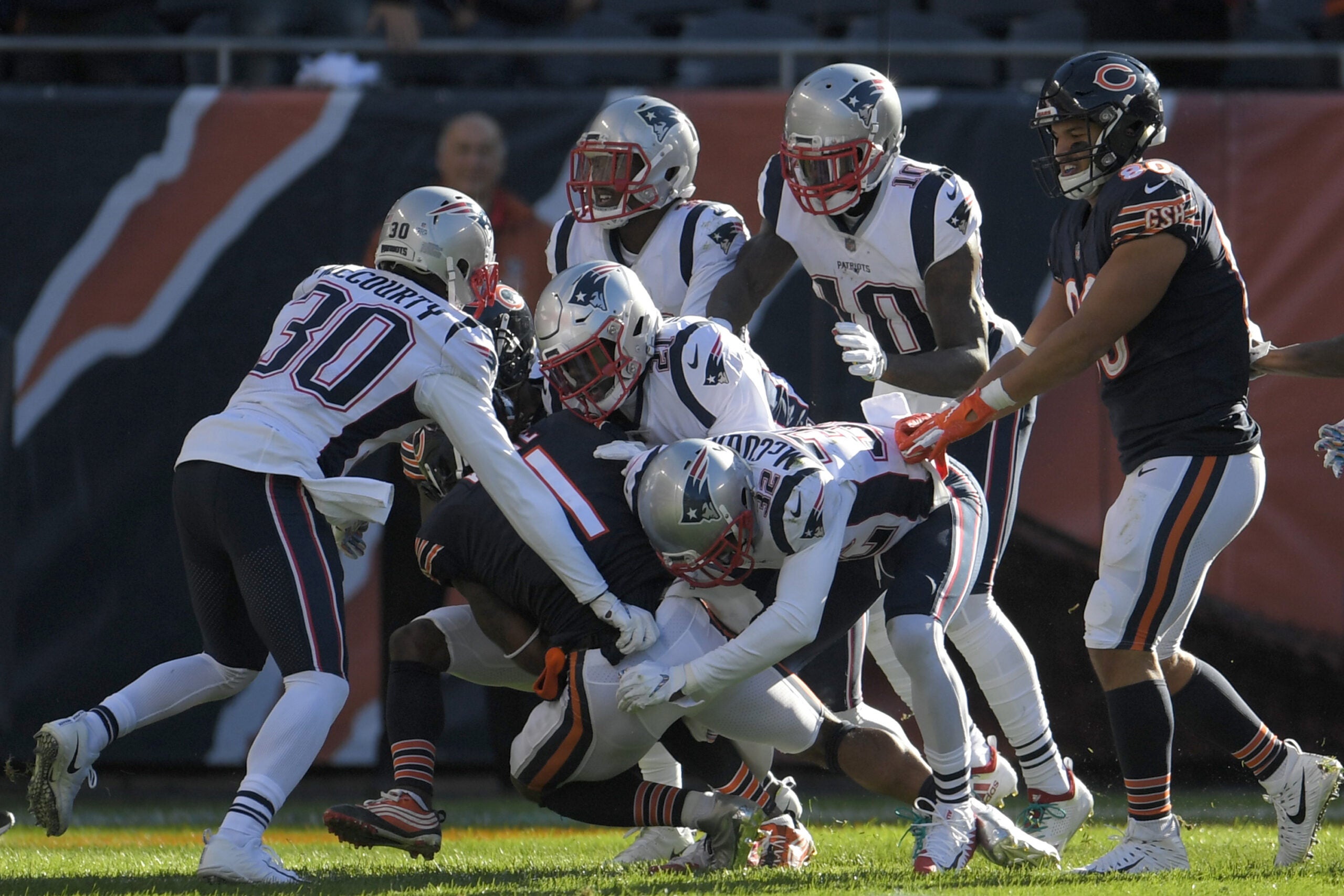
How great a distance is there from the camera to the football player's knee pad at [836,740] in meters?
4.17

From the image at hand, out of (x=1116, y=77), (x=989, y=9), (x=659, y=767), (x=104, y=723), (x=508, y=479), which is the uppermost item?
(x=1116, y=77)

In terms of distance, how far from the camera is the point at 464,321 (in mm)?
4191

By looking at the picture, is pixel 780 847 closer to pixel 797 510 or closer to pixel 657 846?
pixel 657 846

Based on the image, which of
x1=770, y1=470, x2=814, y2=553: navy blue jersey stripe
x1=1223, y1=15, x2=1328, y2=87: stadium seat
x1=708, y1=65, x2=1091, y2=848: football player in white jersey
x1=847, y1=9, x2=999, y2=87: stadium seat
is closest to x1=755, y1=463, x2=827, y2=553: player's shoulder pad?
x1=770, y1=470, x2=814, y2=553: navy blue jersey stripe

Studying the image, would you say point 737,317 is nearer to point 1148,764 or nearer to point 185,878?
point 1148,764

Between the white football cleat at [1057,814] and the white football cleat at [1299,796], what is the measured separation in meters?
0.54

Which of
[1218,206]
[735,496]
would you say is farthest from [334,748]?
[1218,206]

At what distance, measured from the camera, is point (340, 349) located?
13.5 feet

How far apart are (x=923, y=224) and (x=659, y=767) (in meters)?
1.67

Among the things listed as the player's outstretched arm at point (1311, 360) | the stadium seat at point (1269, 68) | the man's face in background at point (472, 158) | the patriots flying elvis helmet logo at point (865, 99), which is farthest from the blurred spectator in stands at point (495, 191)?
the stadium seat at point (1269, 68)

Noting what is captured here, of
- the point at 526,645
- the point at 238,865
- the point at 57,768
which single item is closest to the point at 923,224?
the point at 526,645

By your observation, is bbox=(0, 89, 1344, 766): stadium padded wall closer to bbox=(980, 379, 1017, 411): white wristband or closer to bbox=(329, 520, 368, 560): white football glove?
bbox=(329, 520, 368, 560): white football glove

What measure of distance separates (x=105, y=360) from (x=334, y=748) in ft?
5.76

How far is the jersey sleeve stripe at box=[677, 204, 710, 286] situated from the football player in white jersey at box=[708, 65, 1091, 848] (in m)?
0.15
